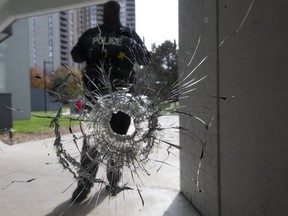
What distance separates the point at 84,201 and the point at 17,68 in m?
16.7

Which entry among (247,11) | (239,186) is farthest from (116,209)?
(247,11)

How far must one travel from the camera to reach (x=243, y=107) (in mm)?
2186

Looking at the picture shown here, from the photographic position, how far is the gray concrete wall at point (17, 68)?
59.3ft

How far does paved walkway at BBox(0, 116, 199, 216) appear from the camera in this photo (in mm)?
3197

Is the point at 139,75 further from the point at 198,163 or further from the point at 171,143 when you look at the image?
the point at 198,163

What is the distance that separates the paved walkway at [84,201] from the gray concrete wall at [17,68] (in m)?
14.5

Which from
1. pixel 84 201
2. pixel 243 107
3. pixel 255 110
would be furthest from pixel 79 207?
pixel 255 110

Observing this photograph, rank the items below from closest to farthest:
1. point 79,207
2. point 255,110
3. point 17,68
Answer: point 255,110, point 79,207, point 17,68

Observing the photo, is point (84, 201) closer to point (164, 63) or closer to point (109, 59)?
point (109, 59)

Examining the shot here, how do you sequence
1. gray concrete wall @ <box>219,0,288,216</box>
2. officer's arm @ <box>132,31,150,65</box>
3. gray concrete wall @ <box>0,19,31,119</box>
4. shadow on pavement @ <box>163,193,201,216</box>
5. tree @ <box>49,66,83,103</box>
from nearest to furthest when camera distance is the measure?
gray concrete wall @ <box>219,0,288,216</box>, tree @ <box>49,66,83,103</box>, officer's arm @ <box>132,31,150,65</box>, shadow on pavement @ <box>163,193,201,216</box>, gray concrete wall @ <box>0,19,31,119</box>

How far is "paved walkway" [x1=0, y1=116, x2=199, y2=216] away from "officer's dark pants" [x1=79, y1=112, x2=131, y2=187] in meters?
0.32

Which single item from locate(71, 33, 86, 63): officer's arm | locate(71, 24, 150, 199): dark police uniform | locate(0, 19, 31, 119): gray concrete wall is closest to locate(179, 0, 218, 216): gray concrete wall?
locate(71, 24, 150, 199): dark police uniform

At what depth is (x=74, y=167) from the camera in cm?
257

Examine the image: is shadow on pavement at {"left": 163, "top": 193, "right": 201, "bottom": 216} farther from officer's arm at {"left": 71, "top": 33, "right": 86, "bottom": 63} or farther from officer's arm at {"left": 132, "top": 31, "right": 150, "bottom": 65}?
officer's arm at {"left": 71, "top": 33, "right": 86, "bottom": 63}
